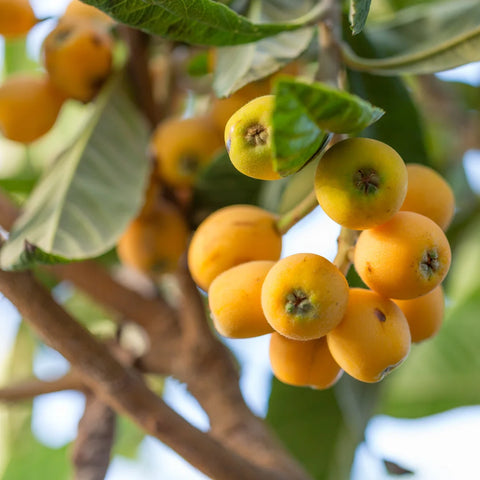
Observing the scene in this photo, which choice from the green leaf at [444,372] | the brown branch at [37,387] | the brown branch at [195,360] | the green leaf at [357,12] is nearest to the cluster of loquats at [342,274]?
the green leaf at [357,12]

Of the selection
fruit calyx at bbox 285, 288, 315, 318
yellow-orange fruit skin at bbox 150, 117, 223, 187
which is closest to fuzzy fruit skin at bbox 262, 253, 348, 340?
fruit calyx at bbox 285, 288, 315, 318

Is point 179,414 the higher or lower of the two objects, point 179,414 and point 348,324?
the lower

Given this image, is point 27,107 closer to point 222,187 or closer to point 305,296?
point 222,187

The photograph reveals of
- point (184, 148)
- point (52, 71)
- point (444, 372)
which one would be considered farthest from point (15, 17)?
point (444, 372)

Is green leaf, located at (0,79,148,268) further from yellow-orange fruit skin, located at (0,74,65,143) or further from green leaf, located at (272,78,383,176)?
green leaf, located at (272,78,383,176)

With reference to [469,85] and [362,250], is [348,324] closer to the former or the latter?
[362,250]

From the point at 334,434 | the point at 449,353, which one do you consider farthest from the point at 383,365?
the point at 449,353
